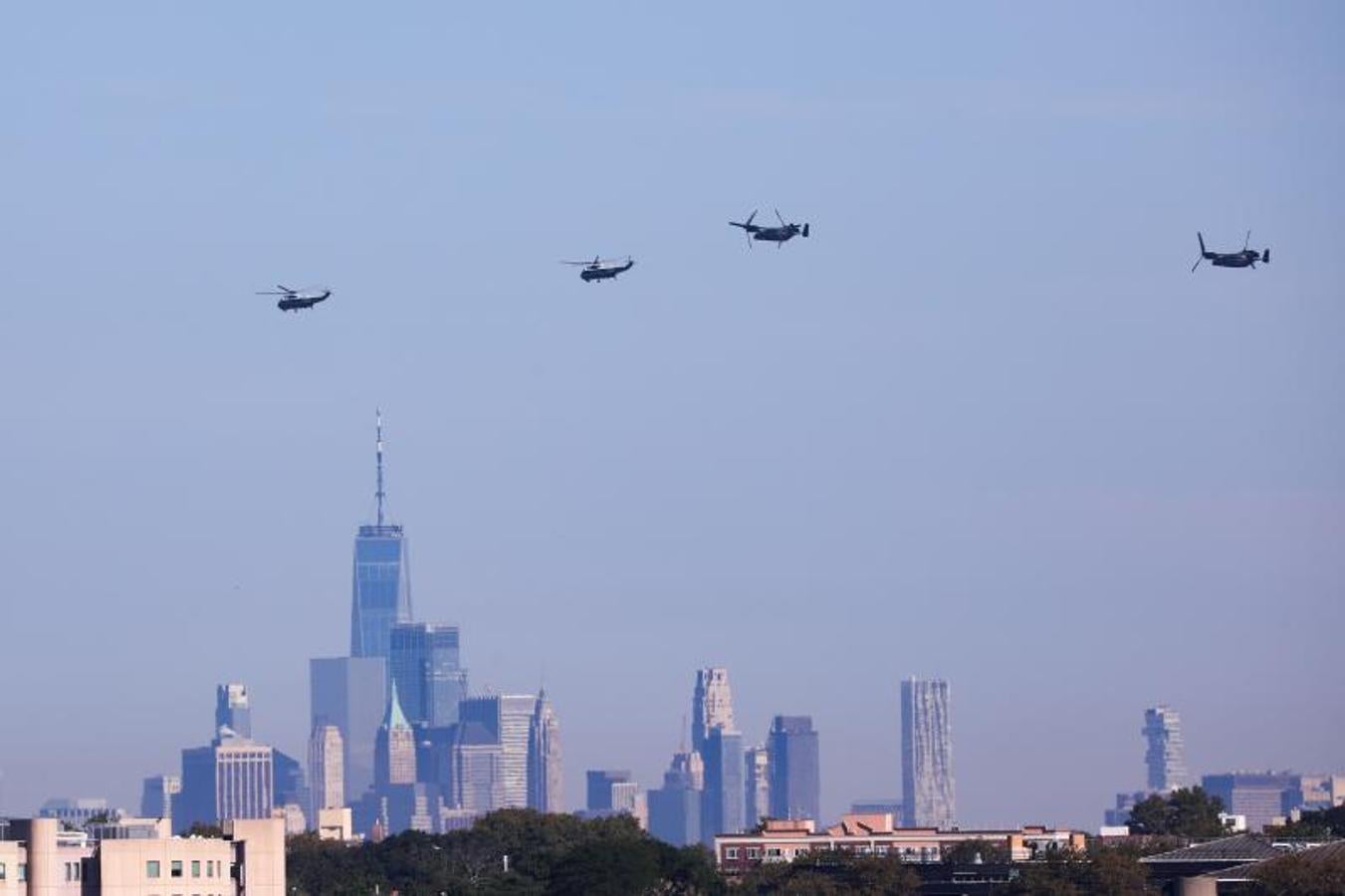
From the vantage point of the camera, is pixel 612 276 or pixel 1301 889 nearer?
pixel 612 276

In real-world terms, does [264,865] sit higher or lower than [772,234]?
lower

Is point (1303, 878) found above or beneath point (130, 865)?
beneath

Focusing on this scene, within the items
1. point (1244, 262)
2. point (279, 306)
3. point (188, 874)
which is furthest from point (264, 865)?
point (1244, 262)

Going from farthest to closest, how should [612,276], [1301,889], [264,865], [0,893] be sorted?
[1301,889], [612,276], [264,865], [0,893]

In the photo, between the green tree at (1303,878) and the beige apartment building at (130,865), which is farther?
the green tree at (1303,878)

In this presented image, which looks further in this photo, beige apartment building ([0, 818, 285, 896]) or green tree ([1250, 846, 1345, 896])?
green tree ([1250, 846, 1345, 896])

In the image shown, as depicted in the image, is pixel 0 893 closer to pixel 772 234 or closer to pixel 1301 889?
pixel 772 234

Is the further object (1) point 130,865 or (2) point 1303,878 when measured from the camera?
(2) point 1303,878

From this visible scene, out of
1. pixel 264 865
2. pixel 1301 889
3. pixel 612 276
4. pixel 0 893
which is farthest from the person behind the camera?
pixel 1301 889
